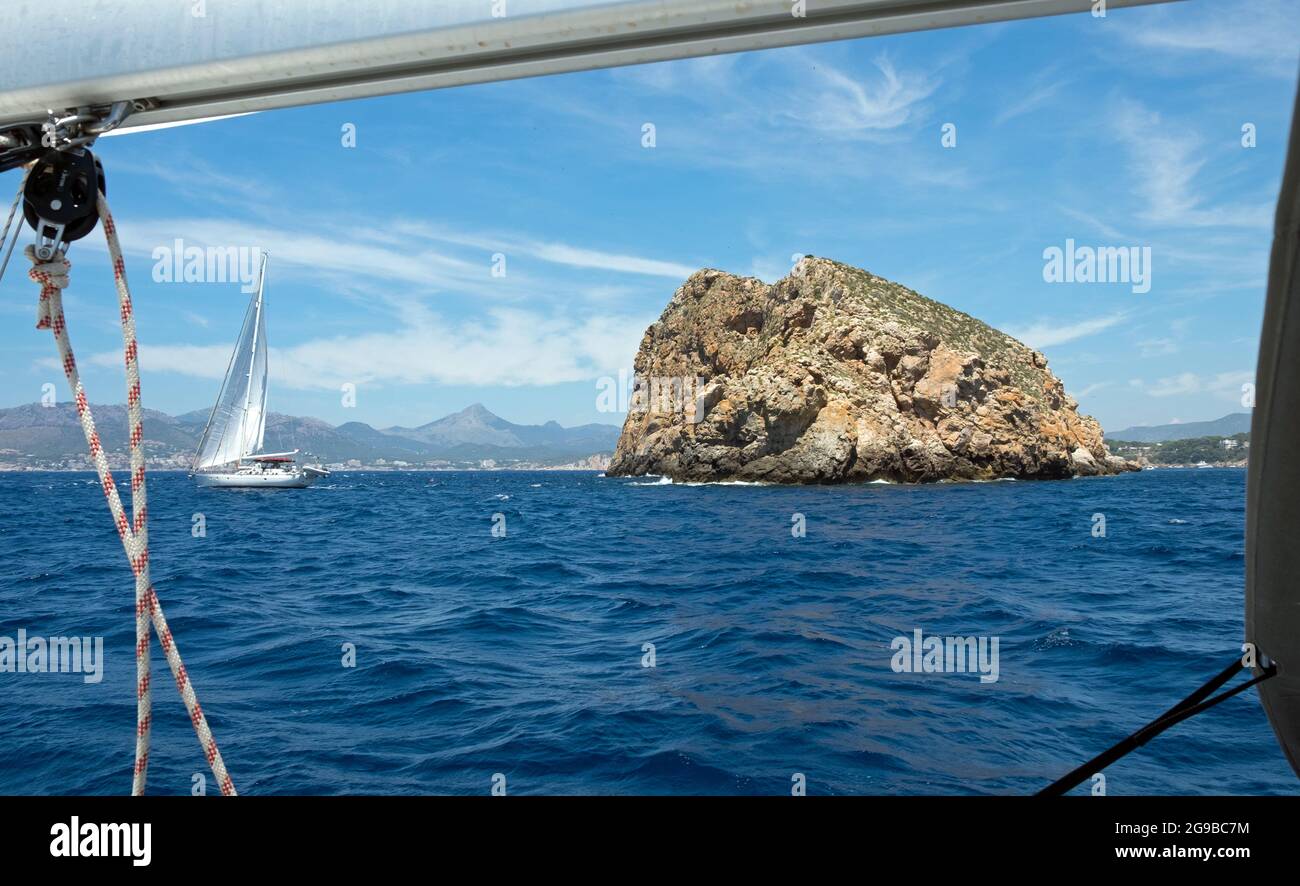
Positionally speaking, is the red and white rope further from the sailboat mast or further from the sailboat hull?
the sailboat hull

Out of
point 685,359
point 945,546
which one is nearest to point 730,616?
point 945,546

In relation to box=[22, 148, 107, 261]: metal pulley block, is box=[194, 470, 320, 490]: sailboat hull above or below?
below

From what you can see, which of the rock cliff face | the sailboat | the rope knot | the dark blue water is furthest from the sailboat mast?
the rope knot

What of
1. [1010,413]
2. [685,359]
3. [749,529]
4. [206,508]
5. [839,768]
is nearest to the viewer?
[839,768]

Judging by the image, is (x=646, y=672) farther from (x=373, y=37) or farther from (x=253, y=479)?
(x=253, y=479)

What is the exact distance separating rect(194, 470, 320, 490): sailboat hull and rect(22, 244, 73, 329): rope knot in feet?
246

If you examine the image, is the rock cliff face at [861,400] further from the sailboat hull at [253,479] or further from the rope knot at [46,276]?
the rope knot at [46,276]

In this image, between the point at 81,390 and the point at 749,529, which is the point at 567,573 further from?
the point at 81,390

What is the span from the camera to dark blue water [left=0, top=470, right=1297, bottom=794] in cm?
637

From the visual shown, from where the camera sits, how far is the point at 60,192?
7.35ft

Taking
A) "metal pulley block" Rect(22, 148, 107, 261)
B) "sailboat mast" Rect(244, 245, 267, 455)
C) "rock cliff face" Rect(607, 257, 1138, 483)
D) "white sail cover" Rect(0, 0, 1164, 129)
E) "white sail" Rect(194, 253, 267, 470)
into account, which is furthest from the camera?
"rock cliff face" Rect(607, 257, 1138, 483)

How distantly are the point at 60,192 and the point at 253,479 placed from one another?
75235 mm
